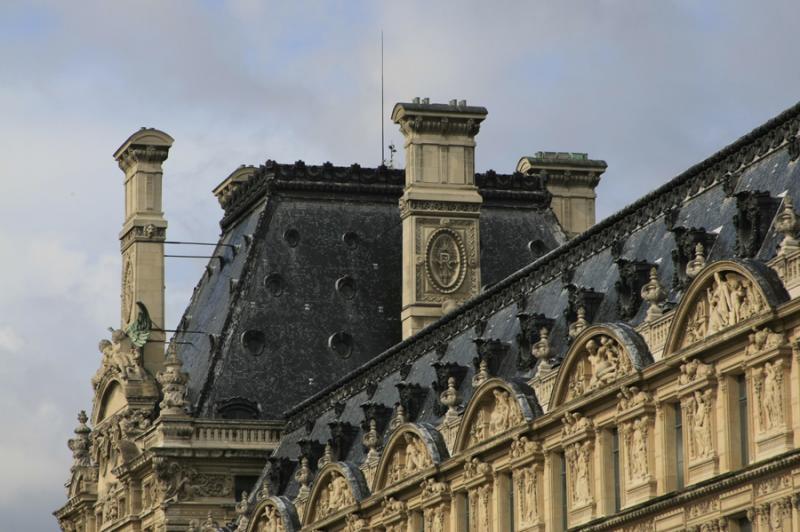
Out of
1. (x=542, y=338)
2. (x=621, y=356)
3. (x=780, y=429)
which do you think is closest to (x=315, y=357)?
(x=542, y=338)

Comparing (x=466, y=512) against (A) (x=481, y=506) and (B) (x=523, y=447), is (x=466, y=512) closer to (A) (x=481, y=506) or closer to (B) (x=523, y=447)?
(A) (x=481, y=506)

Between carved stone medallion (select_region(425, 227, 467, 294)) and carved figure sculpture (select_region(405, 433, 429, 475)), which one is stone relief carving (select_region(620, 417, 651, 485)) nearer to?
carved figure sculpture (select_region(405, 433, 429, 475))

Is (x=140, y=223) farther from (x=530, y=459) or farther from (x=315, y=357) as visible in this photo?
(x=530, y=459)

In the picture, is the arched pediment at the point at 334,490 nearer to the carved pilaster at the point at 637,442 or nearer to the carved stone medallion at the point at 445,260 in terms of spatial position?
the carved stone medallion at the point at 445,260

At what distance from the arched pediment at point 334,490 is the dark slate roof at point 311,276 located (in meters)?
13.8

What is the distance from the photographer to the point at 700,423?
189 ft

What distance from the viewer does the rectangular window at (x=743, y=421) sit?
56.1 metres

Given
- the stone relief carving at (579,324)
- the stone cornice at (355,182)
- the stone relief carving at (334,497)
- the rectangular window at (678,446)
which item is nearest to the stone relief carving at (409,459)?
the stone relief carving at (334,497)

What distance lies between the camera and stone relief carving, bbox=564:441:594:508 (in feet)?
206

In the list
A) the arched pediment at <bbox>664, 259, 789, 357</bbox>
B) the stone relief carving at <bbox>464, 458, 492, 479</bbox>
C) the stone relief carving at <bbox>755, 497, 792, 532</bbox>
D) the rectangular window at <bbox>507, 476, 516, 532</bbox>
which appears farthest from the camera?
the stone relief carving at <bbox>464, 458, 492, 479</bbox>

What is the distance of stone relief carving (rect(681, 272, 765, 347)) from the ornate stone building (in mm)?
52

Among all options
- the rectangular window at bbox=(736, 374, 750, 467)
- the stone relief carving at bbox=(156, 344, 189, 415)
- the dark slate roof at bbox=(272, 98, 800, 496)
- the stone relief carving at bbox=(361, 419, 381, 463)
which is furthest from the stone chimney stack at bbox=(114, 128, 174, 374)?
the rectangular window at bbox=(736, 374, 750, 467)

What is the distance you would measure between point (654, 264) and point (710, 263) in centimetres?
652

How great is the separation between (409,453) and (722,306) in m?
17.6
